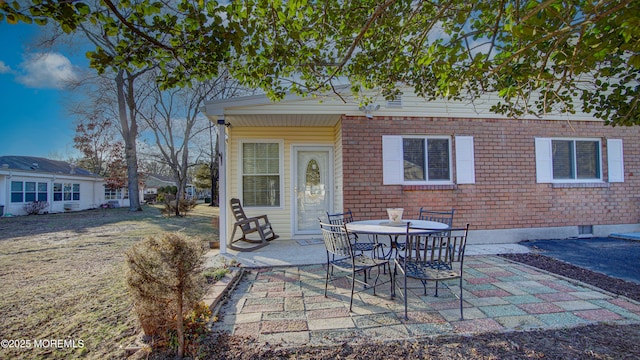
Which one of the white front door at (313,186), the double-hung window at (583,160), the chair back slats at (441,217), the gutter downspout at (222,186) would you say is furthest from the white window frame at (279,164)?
the double-hung window at (583,160)

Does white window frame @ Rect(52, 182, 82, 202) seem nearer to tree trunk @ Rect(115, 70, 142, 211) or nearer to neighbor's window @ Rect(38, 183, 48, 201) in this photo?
neighbor's window @ Rect(38, 183, 48, 201)

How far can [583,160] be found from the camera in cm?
636

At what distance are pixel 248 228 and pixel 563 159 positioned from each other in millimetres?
7094

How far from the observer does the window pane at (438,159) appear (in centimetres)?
600

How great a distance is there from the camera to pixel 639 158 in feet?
21.0

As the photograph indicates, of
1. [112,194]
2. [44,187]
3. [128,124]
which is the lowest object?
[112,194]

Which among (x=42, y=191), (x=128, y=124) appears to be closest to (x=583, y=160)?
(x=128, y=124)

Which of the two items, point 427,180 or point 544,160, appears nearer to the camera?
point 427,180

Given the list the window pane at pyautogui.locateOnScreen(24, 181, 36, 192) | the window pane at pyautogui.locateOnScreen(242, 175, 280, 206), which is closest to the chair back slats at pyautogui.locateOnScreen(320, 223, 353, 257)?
the window pane at pyautogui.locateOnScreen(242, 175, 280, 206)

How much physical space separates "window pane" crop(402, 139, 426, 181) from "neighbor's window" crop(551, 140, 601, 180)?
3.02 meters

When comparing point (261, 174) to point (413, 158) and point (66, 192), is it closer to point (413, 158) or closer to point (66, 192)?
point (413, 158)

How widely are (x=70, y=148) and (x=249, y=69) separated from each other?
30684mm

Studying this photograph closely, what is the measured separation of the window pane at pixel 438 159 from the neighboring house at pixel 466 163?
2 cm

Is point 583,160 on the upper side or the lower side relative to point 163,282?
upper
